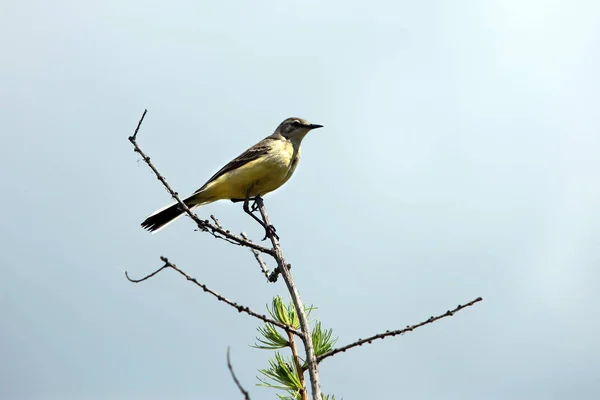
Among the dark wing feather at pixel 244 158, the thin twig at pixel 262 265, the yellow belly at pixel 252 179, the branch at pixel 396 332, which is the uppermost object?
the dark wing feather at pixel 244 158

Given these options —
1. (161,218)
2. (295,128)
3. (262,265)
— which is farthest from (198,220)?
(295,128)

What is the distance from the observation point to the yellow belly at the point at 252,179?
9.05 meters

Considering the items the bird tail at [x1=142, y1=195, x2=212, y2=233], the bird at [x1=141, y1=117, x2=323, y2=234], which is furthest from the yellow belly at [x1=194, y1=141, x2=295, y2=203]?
the bird tail at [x1=142, y1=195, x2=212, y2=233]

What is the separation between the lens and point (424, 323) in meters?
4.27

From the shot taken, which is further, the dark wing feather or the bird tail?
the dark wing feather

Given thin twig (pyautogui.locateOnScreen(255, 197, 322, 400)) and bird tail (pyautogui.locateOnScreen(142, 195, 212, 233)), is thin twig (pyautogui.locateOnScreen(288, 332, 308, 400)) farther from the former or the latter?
bird tail (pyautogui.locateOnScreen(142, 195, 212, 233))

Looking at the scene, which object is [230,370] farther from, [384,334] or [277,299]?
[277,299]

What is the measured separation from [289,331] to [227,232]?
1.32 meters

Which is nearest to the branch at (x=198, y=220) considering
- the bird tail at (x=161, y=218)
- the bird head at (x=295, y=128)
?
the bird tail at (x=161, y=218)

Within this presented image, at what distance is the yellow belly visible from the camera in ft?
29.7

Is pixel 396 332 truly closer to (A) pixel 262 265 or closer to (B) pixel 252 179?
(A) pixel 262 265

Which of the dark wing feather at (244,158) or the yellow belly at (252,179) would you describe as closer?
the yellow belly at (252,179)

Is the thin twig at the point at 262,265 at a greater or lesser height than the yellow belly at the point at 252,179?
lesser

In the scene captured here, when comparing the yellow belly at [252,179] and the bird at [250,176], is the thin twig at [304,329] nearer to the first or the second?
the bird at [250,176]
